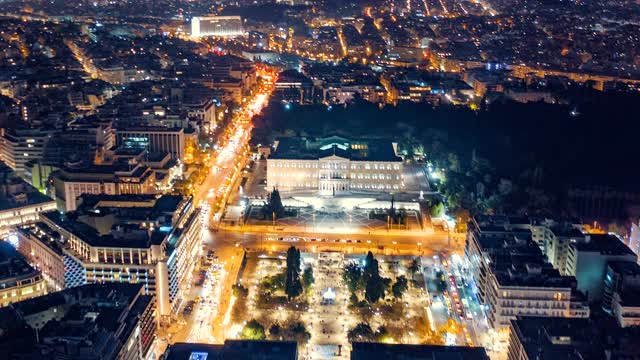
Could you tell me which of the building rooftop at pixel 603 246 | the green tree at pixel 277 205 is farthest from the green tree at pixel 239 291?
the building rooftop at pixel 603 246

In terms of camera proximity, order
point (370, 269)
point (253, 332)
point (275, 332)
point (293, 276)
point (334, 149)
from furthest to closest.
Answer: point (334, 149) → point (370, 269) → point (293, 276) → point (275, 332) → point (253, 332)

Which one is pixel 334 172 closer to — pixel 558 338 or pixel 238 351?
pixel 558 338

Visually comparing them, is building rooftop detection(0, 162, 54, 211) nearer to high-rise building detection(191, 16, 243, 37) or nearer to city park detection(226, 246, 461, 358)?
city park detection(226, 246, 461, 358)

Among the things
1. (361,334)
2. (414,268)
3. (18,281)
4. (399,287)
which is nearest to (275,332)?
(361,334)

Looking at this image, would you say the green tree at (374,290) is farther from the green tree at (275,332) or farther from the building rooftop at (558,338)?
the building rooftop at (558,338)

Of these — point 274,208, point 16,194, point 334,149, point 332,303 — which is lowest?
point 332,303
